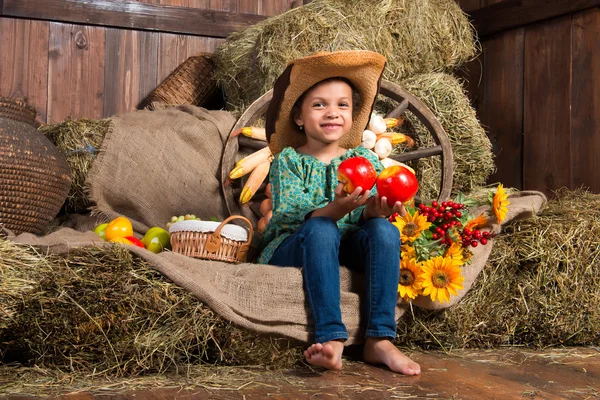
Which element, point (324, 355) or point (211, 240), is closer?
point (324, 355)

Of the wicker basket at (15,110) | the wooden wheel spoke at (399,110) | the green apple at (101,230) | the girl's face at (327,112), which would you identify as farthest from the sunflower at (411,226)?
the wicker basket at (15,110)

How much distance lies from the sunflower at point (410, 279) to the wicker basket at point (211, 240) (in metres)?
0.59

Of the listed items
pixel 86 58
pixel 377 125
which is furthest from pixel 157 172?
pixel 86 58

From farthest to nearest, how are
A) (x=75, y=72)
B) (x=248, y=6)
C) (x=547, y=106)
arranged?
(x=248, y=6)
(x=75, y=72)
(x=547, y=106)

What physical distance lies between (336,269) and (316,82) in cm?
73

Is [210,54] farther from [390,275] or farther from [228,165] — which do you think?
[390,275]

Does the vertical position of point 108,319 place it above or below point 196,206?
below

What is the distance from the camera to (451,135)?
3.52 m

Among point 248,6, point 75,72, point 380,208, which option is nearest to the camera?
point 380,208

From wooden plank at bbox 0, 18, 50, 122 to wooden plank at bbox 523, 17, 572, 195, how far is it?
8.94ft

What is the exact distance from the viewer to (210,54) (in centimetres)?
414

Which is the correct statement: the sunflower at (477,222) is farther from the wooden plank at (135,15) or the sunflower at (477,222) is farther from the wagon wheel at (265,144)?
the wooden plank at (135,15)

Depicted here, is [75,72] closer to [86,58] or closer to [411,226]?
[86,58]

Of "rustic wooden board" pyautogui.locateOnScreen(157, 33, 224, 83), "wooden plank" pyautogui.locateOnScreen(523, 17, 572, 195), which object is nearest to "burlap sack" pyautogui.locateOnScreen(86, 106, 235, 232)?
"rustic wooden board" pyautogui.locateOnScreen(157, 33, 224, 83)
